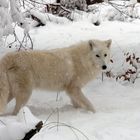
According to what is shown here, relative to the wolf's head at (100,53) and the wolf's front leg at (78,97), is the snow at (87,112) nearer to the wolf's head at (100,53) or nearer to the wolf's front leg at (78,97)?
the wolf's front leg at (78,97)

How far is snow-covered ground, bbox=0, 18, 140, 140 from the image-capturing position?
160 inches

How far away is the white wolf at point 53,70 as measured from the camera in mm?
5895

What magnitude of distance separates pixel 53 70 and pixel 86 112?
86 cm

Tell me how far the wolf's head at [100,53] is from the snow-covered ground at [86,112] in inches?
28.7

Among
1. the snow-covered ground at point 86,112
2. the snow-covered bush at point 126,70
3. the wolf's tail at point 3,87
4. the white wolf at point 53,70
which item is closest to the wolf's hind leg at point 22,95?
the white wolf at point 53,70

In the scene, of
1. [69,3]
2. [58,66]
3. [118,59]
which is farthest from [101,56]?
[69,3]

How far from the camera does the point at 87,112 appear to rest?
250 inches

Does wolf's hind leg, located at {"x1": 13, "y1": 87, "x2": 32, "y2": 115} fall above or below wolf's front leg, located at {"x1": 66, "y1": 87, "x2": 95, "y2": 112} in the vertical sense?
above

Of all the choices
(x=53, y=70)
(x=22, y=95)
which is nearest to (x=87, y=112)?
(x=53, y=70)

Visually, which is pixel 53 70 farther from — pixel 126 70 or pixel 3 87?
pixel 126 70

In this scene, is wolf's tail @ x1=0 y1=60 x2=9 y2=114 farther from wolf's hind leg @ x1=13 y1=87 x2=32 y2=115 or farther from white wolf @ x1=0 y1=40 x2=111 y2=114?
wolf's hind leg @ x1=13 y1=87 x2=32 y2=115

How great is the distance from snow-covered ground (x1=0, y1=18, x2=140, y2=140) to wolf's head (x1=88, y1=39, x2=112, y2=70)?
0.73 meters

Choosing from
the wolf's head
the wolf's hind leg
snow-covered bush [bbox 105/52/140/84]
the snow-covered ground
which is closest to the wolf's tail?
the wolf's hind leg

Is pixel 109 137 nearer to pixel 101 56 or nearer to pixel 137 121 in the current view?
pixel 137 121
